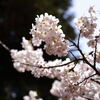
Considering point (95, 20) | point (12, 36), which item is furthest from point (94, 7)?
point (12, 36)

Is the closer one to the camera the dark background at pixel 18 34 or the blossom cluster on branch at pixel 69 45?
the blossom cluster on branch at pixel 69 45

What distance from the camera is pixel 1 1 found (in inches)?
607

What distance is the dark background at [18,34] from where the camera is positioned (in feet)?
45.1

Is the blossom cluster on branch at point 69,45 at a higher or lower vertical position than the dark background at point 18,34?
lower

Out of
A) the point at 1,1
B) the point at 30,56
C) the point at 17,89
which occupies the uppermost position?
the point at 1,1

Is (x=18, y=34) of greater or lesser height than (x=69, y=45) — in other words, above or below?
above

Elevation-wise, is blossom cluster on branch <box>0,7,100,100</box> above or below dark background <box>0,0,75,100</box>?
below

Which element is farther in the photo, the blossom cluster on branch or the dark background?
the dark background

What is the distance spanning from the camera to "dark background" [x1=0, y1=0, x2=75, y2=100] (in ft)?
45.1

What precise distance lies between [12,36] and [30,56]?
34.8 ft

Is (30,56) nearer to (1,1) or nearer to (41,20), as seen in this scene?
(41,20)

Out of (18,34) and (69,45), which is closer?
(69,45)

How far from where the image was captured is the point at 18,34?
15.0 m

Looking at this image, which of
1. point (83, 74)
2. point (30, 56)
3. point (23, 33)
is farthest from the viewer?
point (23, 33)
